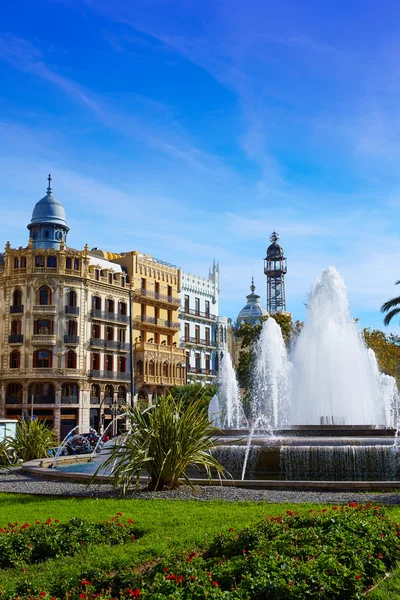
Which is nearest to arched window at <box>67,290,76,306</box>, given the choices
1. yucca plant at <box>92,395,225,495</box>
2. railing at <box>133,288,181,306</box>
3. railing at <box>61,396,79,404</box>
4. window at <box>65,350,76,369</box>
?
window at <box>65,350,76,369</box>

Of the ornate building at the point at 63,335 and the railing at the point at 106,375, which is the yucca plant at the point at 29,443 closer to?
the ornate building at the point at 63,335

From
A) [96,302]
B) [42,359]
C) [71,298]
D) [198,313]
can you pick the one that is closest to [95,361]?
[42,359]

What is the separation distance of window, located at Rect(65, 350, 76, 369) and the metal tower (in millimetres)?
55355

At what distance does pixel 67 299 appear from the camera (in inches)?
2159

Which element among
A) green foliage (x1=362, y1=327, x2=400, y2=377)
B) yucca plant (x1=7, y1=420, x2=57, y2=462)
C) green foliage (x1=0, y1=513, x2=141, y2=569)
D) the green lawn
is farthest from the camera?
green foliage (x1=362, y1=327, x2=400, y2=377)

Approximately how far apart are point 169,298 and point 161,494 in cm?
5205

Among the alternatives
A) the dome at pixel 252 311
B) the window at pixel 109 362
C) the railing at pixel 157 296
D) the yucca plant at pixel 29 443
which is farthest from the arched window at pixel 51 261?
the dome at pixel 252 311

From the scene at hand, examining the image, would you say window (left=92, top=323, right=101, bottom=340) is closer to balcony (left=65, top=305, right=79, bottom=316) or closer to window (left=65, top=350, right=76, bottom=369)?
balcony (left=65, top=305, right=79, bottom=316)

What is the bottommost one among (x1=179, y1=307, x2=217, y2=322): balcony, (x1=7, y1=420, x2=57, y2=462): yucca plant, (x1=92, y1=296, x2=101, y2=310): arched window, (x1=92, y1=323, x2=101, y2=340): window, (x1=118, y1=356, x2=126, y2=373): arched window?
(x1=7, y1=420, x2=57, y2=462): yucca plant

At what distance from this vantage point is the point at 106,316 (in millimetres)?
57500

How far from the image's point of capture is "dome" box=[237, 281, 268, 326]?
97.6m

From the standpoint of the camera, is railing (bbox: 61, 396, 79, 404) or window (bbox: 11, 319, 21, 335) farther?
window (bbox: 11, 319, 21, 335)

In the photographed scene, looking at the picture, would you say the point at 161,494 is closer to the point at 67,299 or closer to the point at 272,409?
the point at 272,409

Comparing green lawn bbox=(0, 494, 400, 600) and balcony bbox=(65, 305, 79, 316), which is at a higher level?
balcony bbox=(65, 305, 79, 316)
